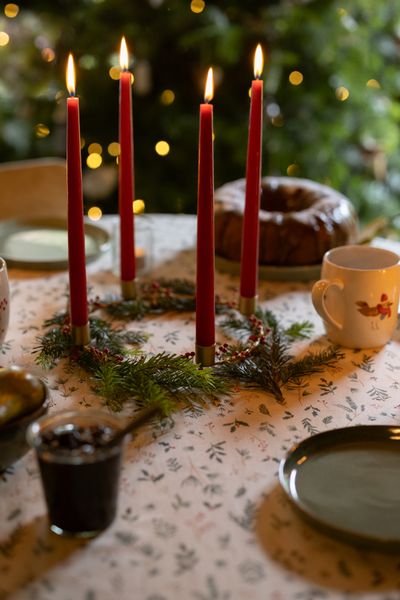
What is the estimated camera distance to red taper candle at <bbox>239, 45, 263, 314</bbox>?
1.09 metres

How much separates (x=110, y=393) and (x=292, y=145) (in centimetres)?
174

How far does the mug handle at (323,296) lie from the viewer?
3.75 ft

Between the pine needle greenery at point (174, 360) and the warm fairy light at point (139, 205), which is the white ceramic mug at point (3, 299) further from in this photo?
the warm fairy light at point (139, 205)

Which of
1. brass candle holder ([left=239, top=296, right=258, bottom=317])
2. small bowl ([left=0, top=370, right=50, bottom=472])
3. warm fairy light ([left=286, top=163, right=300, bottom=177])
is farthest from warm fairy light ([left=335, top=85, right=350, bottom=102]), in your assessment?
small bowl ([left=0, top=370, right=50, bottom=472])

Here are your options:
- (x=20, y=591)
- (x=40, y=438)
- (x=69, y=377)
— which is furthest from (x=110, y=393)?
(x=20, y=591)

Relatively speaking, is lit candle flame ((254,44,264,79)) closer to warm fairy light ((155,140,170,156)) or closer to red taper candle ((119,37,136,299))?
red taper candle ((119,37,136,299))

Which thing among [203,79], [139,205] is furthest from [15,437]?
[203,79]

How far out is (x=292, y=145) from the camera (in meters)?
2.57

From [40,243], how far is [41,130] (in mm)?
1200

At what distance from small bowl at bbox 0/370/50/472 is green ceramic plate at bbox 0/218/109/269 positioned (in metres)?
0.67

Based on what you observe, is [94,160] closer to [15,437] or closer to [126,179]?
[126,179]

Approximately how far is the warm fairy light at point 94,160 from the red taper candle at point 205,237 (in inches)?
67.1

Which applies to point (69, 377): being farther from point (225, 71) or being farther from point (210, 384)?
point (225, 71)

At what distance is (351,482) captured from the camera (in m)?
0.84
